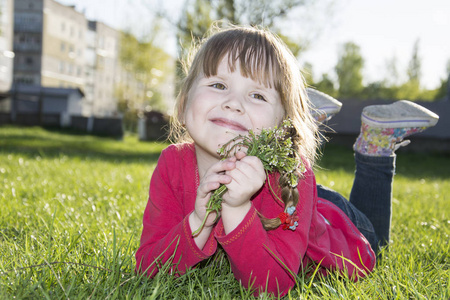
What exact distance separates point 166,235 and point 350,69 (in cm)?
5356

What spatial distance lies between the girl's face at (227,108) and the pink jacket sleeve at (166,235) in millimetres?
344

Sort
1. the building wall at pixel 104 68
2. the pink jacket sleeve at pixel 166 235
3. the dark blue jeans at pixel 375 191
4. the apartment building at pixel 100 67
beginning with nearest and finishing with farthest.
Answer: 1. the pink jacket sleeve at pixel 166 235
2. the dark blue jeans at pixel 375 191
3. the apartment building at pixel 100 67
4. the building wall at pixel 104 68

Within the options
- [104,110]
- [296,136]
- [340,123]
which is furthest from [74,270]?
[104,110]

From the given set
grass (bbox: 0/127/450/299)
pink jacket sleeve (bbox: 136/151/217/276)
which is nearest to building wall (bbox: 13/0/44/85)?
grass (bbox: 0/127/450/299)

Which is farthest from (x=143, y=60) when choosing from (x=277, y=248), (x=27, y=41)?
(x=277, y=248)

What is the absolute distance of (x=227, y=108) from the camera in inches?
66.6

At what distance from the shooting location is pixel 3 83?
36.6 meters

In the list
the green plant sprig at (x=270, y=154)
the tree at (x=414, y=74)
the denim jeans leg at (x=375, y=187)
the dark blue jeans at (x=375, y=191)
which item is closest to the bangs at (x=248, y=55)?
the green plant sprig at (x=270, y=154)

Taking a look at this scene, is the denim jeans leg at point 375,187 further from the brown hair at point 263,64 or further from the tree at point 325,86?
the tree at point 325,86

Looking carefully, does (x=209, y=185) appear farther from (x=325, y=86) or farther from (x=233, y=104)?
(x=325, y=86)

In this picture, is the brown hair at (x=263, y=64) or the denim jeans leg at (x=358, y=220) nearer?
the brown hair at (x=263, y=64)

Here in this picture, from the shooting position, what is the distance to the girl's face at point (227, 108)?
1.69m

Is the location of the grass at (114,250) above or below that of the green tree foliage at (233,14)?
below

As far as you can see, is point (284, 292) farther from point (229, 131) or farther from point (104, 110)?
point (104, 110)
